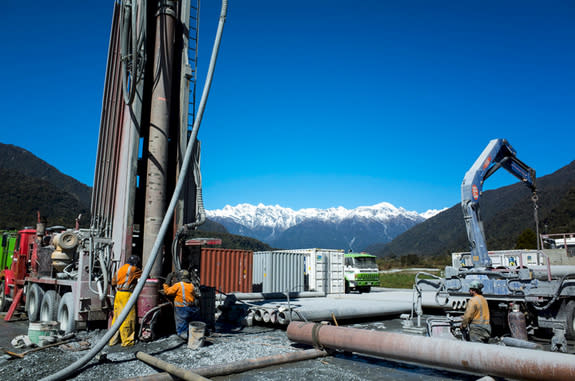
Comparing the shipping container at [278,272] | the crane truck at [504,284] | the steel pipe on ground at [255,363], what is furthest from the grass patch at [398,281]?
the steel pipe on ground at [255,363]

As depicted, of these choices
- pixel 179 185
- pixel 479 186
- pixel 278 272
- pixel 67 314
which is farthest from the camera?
pixel 278 272

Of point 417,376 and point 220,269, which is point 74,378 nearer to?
point 417,376

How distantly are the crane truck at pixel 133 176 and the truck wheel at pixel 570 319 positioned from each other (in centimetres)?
955

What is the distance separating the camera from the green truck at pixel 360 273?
91.8 feet

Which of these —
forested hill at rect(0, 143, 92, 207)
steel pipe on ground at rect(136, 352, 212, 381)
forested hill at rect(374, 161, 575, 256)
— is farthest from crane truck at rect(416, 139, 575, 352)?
forested hill at rect(0, 143, 92, 207)

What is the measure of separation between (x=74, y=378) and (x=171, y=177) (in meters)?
6.32

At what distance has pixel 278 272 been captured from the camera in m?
24.7

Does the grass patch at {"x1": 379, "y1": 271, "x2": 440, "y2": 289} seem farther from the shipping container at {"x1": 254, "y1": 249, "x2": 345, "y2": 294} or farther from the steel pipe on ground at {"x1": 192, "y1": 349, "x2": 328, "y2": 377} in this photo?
the steel pipe on ground at {"x1": 192, "y1": 349, "x2": 328, "y2": 377}

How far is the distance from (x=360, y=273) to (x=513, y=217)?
107 metres

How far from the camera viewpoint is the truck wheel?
34.4 ft

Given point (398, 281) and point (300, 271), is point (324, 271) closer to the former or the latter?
point (300, 271)

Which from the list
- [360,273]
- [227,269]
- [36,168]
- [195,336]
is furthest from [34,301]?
[36,168]

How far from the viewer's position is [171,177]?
40.6 ft

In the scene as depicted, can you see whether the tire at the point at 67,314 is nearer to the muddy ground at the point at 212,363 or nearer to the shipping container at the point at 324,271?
the muddy ground at the point at 212,363
